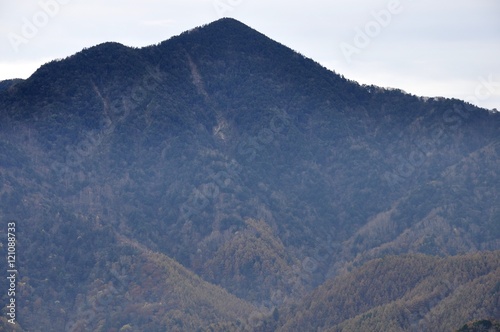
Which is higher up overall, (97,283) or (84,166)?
(84,166)

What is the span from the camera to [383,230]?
194 m

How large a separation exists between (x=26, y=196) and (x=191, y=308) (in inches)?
1434

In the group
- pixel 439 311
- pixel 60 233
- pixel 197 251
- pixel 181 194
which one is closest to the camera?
pixel 439 311

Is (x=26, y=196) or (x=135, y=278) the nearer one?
(x=135, y=278)

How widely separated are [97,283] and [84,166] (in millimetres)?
38102

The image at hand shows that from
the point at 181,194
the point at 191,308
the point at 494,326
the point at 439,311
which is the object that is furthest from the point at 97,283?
the point at 494,326

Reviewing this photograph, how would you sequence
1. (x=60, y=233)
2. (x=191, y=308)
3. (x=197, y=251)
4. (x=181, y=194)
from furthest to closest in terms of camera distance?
(x=181, y=194), (x=197, y=251), (x=60, y=233), (x=191, y=308)

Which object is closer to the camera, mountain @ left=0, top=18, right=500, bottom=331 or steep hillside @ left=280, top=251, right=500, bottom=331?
steep hillside @ left=280, top=251, right=500, bottom=331

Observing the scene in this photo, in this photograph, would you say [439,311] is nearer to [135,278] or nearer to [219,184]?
[135,278]

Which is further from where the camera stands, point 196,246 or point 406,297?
point 196,246

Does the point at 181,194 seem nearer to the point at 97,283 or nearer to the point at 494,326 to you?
the point at 97,283

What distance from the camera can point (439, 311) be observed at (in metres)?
138

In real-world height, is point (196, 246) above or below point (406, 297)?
above

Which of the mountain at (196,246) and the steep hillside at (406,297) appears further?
the mountain at (196,246)
